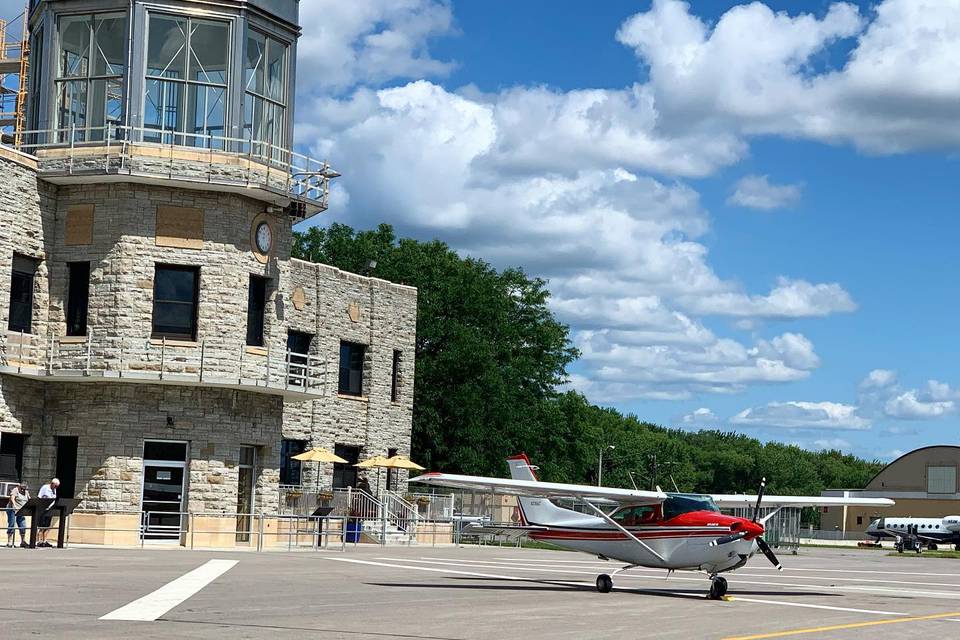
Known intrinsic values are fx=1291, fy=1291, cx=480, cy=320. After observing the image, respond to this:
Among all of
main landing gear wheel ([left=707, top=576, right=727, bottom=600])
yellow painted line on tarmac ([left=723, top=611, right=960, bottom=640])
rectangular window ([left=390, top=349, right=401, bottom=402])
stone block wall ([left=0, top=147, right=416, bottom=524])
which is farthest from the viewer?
rectangular window ([left=390, top=349, right=401, bottom=402])

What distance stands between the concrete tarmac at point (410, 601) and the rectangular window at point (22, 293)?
675cm

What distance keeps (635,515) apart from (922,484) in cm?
8473

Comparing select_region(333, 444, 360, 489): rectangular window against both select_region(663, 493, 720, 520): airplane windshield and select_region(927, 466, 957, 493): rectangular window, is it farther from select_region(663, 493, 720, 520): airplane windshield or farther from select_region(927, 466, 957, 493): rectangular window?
select_region(927, 466, 957, 493): rectangular window

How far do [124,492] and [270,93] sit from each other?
476 inches

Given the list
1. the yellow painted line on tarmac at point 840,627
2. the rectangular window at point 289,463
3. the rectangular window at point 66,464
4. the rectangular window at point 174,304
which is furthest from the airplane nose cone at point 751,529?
the rectangular window at point 289,463

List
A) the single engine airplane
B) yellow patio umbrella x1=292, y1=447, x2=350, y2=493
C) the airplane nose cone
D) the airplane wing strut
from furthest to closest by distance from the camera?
1. the single engine airplane
2. yellow patio umbrella x1=292, y1=447, x2=350, y2=493
3. the airplane wing strut
4. the airplane nose cone

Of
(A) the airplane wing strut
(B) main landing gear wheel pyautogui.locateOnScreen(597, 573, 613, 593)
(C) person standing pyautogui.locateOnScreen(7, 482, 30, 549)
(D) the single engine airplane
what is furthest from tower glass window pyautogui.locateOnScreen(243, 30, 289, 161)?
(D) the single engine airplane

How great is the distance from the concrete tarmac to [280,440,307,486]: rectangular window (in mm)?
11615

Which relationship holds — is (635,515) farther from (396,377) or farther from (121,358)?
(396,377)

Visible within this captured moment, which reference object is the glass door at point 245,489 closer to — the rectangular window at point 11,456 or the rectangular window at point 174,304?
the rectangular window at point 174,304

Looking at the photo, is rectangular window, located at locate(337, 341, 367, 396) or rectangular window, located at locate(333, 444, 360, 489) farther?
rectangular window, located at locate(337, 341, 367, 396)

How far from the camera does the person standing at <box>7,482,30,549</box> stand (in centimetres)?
3142

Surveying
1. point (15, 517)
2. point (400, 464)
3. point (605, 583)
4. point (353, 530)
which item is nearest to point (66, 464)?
point (15, 517)

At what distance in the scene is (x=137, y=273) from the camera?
34594 millimetres
